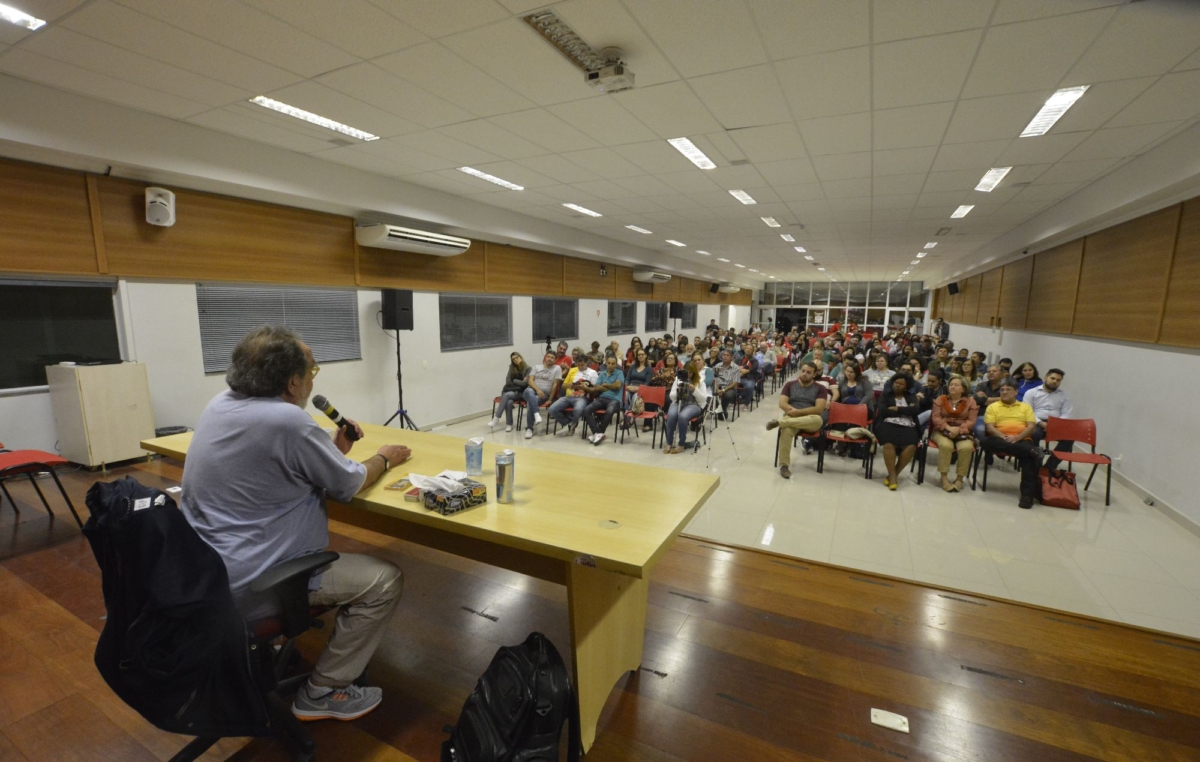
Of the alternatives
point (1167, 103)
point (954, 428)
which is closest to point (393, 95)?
point (1167, 103)

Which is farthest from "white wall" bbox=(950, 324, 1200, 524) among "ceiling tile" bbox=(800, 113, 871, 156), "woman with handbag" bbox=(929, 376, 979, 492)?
"ceiling tile" bbox=(800, 113, 871, 156)

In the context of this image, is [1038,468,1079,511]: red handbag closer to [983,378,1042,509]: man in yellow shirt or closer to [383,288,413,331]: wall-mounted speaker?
[983,378,1042,509]: man in yellow shirt

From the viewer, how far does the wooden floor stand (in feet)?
6.41

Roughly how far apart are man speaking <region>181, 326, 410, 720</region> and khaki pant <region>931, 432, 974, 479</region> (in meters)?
5.28

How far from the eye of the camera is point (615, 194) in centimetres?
688

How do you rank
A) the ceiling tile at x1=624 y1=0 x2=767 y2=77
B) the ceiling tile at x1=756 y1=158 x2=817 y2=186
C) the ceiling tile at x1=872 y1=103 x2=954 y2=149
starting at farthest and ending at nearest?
the ceiling tile at x1=756 y1=158 x2=817 y2=186 → the ceiling tile at x1=872 y1=103 x2=954 y2=149 → the ceiling tile at x1=624 y1=0 x2=767 y2=77

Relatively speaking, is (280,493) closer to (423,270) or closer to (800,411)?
(800,411)

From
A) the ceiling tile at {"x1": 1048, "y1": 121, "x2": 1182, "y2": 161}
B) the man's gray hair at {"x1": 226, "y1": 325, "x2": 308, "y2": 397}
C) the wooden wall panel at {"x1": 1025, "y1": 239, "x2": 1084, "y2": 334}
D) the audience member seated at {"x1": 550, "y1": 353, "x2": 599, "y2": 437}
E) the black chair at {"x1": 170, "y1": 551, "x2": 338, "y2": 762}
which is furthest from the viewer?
the wooden wall panel at {"x1": 1025, "y1": 239, "x2": 1084, "y2": 334}

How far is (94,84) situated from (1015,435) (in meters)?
8.56

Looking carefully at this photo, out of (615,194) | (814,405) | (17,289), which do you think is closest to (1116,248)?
(814,405)

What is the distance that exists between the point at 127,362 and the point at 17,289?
910mm

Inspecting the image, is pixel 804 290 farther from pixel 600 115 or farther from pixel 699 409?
pixel 600 115

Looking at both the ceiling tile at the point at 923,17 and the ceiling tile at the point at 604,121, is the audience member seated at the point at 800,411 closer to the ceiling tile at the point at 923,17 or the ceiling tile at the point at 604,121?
the ceiling tile at the point at 604,121

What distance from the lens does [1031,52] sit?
2.98 m
